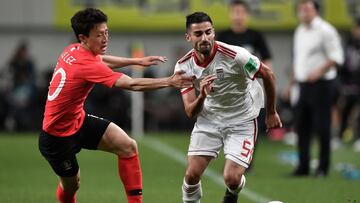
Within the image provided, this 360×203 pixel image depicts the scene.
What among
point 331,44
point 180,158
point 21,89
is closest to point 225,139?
point 331,44

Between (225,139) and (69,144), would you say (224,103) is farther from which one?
(69,144)

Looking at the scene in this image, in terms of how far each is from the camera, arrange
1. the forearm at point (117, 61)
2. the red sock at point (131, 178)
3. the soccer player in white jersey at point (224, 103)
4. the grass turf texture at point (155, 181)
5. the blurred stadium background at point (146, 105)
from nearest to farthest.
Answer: the soccer player in white jersey at point (224, 103) → the red sock at point (131, 178) → the forearm at point (117, 61) → the grass turf texture at point (155, 181) → the blurred stadium background at point (146, 105)

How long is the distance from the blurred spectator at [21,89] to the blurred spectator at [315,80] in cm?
1034

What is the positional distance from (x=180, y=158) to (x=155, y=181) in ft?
12.0

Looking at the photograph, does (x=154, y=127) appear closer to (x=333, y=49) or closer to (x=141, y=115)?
(x=141, y=115)

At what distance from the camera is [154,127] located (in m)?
23.8

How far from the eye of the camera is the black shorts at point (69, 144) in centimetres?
930

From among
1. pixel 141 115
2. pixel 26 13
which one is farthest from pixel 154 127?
pixel 26 13

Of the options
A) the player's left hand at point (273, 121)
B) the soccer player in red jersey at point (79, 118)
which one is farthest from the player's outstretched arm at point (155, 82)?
the player's left hand at point (273, 121)

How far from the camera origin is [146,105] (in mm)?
23453

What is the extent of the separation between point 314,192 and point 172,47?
13.7 meters

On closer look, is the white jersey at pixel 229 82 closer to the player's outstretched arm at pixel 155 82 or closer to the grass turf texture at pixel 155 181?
the player's outstretched arm at pixel 155 82

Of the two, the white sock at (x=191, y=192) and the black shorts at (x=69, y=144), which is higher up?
the black shorts at (x=69, y=144)

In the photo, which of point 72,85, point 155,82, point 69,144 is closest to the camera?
point 155,82
